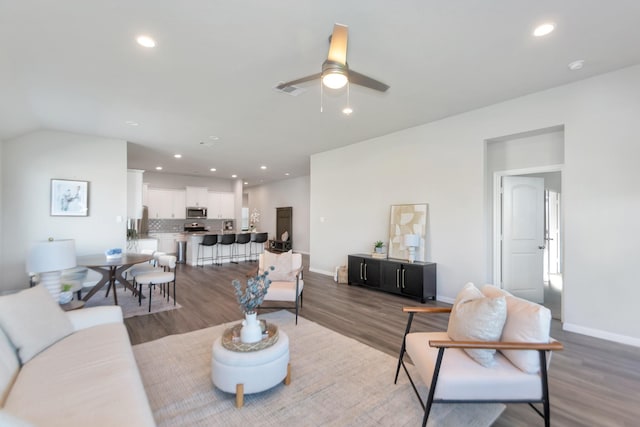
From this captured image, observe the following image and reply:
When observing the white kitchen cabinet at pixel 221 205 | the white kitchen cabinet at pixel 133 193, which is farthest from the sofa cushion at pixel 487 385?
the white kitchen cabinet at pixel 221 205

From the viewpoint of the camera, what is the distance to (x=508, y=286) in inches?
184

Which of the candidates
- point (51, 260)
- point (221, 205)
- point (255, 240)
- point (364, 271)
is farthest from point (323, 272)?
point (221, 205)

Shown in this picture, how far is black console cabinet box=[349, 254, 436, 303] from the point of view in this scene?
15.8 feet

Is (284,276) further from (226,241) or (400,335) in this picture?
(226,241)

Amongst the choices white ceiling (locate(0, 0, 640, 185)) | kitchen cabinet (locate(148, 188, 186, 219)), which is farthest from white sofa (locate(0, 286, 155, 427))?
kitchen cabinet (locate(148, 188, 186, 219))

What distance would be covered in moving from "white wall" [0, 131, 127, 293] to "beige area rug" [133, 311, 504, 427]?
3.79 m

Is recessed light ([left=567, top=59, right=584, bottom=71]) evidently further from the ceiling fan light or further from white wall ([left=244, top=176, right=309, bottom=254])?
white wall ([left=244, top=176, right=309, bottom=254])

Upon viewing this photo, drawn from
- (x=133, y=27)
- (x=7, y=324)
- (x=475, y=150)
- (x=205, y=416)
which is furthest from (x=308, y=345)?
(x=475, y=150)

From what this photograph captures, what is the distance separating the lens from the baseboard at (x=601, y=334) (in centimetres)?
323

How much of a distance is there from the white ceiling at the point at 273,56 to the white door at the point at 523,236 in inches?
62.2

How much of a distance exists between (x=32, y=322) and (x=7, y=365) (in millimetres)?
442

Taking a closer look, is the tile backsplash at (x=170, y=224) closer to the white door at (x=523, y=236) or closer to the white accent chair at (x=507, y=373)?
the white door at (x=523, y=236)

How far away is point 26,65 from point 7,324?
8.81ft

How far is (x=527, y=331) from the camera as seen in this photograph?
184cm
